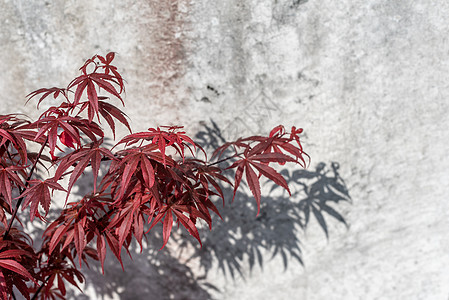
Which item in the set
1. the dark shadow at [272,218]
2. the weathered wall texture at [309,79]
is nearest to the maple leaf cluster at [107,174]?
the weathered wall texture at [309,79]

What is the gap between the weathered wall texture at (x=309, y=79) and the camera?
5.70ft

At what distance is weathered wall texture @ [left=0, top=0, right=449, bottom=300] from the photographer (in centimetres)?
174

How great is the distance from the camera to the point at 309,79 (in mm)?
1802

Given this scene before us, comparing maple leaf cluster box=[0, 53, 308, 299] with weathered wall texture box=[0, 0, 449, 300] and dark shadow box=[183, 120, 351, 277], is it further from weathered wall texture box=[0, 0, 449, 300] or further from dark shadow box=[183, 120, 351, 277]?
dark shadow box=[183, 120, 351, 277]

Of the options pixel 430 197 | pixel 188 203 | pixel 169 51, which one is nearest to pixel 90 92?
pixel 188 203

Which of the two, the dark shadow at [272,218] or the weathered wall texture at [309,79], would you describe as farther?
the dark shadow at [272,218]

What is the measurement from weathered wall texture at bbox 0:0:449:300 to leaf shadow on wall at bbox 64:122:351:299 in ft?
0.09

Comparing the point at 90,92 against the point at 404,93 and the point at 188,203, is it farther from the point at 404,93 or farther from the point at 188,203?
the point at 404,93

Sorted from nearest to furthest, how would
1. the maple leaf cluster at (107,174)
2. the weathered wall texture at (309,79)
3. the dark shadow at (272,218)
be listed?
the maple leaf cluster at (107,174)
the weathered wall texture at (309,79)
the dark shadow at (272,218)

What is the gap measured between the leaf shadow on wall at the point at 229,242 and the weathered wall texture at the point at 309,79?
0.03 meters

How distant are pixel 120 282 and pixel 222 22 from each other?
57.7 inches

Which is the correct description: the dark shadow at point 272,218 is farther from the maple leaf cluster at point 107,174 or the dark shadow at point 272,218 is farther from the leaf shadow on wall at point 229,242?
the maple leaf cluster at point 107,174

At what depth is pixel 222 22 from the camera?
1.74 metres

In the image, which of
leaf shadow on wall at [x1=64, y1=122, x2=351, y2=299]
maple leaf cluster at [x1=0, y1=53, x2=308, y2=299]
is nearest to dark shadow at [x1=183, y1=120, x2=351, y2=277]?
leaf shadow on wall at [x1=64, y1=122, x2=351, y2=299]
